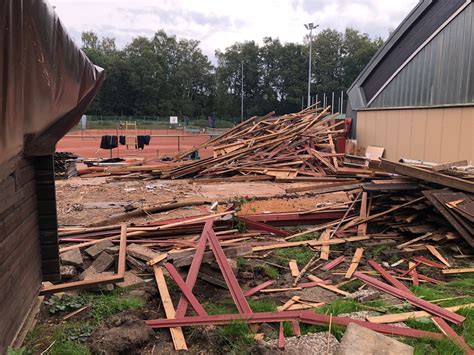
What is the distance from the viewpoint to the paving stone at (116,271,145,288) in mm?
5088

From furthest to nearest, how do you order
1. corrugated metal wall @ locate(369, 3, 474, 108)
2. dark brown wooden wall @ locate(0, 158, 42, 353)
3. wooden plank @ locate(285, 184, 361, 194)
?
corrugated metal wall @ locate(369, 3, 474, 108)
wooden plank @ locate(285, 184, 361, 194)
dark brown wooden wall @ locate(0, 158, 42, 353)

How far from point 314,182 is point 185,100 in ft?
239

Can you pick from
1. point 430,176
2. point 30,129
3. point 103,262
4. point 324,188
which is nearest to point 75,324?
point 103,262

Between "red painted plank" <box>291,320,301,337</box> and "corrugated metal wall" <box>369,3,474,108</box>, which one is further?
"corrugated metal wall" <box>369,3,474,108</box>

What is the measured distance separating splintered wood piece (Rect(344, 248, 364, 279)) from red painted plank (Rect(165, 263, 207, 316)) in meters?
2.33

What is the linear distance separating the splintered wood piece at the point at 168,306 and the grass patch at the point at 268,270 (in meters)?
1.46

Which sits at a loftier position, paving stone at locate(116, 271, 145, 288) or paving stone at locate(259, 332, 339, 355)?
paving stone at locate(259, 332, 339, 355)

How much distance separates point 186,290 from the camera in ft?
15.4

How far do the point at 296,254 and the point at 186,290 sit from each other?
2483mm

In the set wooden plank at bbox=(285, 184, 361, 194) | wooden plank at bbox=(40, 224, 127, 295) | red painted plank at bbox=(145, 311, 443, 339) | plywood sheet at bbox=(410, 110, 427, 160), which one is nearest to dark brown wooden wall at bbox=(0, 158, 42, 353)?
wooden plank at bbox=(40, 224, 127, 295)

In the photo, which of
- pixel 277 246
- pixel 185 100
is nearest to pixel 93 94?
pixel 277 246

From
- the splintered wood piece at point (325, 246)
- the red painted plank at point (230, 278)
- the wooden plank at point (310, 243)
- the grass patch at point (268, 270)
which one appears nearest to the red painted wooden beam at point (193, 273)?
the red painted plank at point (230, 278)

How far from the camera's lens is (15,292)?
3.54m

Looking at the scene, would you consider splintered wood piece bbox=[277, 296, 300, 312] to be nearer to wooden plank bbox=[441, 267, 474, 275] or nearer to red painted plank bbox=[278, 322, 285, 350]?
red painted plank bbox=[278, 322, 285, 350]
